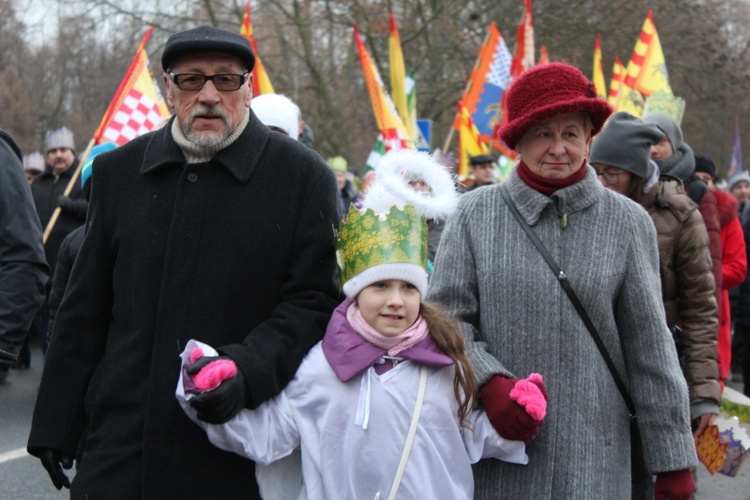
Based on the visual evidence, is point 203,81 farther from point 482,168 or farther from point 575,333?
point 482,168

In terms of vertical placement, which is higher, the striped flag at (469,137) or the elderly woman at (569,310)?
the striped flag at (469,137)

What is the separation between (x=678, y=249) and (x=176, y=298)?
2.26 meters

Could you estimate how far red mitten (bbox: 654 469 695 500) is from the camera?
2803 mm

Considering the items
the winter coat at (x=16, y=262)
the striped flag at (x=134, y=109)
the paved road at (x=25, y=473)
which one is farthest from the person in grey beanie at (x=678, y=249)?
the striped flag at (x=134, y=109)

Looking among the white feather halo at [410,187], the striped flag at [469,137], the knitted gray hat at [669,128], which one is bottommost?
the white feather halo at [410,187]

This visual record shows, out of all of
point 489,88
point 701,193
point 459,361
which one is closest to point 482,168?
point 489,88

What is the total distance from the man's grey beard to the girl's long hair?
0.77 metres

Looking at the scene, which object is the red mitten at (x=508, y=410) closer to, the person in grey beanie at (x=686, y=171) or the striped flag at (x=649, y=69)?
the person in grey beanie at (x=686, y=171)

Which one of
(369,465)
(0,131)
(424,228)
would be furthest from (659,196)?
(0,131)

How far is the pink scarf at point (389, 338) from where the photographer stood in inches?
105

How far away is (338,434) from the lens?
2596mm

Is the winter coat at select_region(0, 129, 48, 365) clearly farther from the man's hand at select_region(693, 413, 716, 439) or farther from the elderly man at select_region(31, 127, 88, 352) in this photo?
the elderly man at select_region(31, 127, 88, 352)

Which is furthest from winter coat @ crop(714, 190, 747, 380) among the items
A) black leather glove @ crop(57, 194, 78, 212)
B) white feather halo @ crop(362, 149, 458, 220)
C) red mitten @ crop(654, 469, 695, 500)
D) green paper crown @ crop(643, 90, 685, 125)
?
black leather glove @ crop(57, 194, 78, 212)

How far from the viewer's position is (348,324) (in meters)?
2.68
